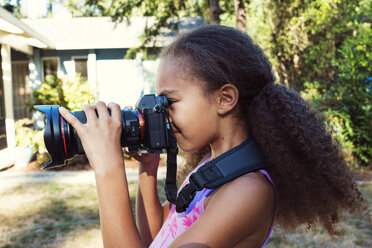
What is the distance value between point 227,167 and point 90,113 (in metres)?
0.46

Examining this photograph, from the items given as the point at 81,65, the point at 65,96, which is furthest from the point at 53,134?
the point at 81,65

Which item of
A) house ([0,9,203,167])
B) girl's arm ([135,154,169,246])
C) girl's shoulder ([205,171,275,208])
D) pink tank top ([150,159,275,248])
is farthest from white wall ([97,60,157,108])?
girl's shoulder ([205,171,275,208])

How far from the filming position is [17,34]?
25.5ft

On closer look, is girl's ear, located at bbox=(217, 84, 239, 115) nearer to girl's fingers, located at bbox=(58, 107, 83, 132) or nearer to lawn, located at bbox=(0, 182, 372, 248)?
girl's fingers, located at bbox=(58, 107, 83, 132)

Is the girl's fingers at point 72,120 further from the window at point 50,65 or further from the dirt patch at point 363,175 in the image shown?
the window at point 50,65

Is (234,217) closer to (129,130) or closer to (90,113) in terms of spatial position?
(129,130)

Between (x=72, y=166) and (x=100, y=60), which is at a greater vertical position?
(x=100, y=60)

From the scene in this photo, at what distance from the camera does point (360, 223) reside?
3859 mm

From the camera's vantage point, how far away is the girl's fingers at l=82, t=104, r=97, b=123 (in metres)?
1.10

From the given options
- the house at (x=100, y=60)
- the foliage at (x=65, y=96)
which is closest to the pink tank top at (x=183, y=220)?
the foliage at (x=65, y=96)

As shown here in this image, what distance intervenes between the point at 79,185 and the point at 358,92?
15.8ft

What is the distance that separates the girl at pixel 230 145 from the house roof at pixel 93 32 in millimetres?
8802

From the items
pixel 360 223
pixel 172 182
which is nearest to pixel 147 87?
pixel 360 223

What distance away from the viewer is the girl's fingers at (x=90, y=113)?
3.62 feet
